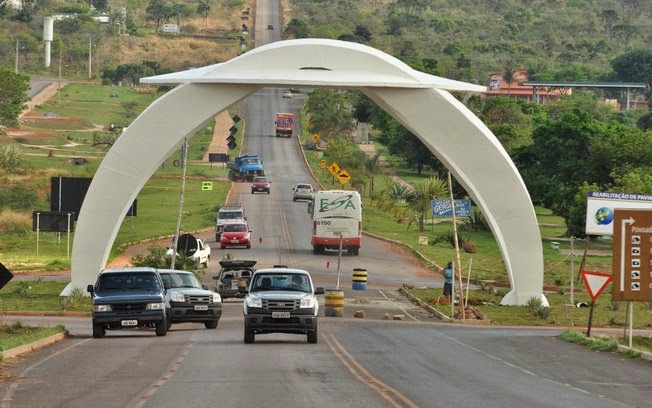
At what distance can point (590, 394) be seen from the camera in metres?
24.4

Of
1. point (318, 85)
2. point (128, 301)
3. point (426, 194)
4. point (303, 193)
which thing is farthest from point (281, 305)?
point (303, 193)

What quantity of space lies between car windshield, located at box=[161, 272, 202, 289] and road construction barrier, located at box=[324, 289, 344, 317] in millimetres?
7596

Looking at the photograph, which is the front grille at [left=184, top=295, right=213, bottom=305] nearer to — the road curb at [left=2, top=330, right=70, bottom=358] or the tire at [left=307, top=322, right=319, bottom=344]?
the road curb at [left=2, top=330, right=70, bottom=358]

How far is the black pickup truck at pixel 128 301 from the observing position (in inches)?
1398

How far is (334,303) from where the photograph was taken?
47.5 metres

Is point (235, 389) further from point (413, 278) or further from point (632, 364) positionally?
point (413, 278)

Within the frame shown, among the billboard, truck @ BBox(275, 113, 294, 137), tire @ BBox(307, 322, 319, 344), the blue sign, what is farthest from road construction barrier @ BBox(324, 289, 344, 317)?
truck @ BBox(275, 113, 294, 137)

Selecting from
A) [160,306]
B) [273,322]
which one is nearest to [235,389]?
[273,322]

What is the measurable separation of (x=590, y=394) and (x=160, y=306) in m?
14.7

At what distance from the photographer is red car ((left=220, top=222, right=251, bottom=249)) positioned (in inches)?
2933

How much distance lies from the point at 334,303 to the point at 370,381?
898 inches

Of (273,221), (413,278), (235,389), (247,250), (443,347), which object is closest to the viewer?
(235,389)

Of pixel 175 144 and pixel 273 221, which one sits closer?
pixel 175 144

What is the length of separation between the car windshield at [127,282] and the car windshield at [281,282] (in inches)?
120
